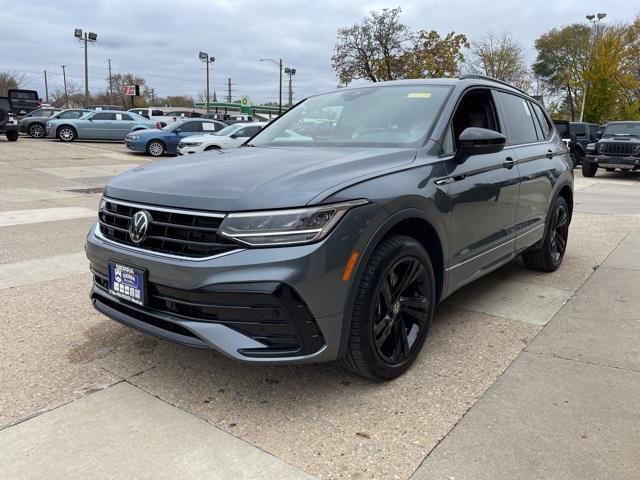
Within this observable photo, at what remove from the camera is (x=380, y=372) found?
299 cm

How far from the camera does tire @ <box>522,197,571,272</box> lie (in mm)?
5273

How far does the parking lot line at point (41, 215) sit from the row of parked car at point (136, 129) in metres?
8.90

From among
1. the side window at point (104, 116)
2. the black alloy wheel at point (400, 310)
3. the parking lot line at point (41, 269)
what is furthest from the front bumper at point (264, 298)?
the side window at point (104, 116)

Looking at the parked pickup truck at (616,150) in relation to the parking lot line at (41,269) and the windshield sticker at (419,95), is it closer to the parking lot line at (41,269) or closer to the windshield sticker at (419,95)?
the windshield sticker at (419,95)

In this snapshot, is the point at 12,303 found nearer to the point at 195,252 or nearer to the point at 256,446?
the point at 195,252

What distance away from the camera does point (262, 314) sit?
2518mm

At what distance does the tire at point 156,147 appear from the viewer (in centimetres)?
2056

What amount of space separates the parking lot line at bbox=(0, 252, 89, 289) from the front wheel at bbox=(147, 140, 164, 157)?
1558 cm

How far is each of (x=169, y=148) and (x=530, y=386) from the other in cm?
1934

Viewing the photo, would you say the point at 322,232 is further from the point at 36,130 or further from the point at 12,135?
the point at 36,130

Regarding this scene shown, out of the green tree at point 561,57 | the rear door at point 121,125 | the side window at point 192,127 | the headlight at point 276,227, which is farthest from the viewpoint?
the green tree at point 561,57

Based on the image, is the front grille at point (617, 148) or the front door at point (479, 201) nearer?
the front door at point (479, 201)

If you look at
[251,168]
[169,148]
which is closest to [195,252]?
[251,168]

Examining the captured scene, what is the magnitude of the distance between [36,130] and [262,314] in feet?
92.9
